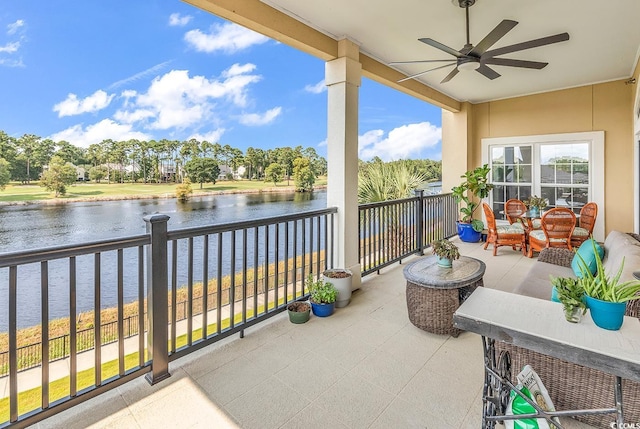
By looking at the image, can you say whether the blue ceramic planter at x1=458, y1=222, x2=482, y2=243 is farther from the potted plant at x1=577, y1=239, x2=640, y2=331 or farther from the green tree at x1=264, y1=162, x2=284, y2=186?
the potted plant at x1=577, y1=239, x2=640, y2=331

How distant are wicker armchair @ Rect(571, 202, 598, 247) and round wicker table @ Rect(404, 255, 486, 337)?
311 centimetres

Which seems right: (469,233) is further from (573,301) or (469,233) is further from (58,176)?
(58,176)

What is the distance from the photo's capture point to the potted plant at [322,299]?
118 inches

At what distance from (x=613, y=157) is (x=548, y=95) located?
1.51m

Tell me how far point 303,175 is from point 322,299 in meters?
2.74

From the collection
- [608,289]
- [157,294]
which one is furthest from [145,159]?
[608,289]

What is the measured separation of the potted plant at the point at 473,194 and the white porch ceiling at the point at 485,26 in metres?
1.91

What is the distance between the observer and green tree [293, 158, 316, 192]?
4859 millimetres

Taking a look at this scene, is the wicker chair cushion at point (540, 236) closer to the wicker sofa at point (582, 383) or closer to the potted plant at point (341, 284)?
the wicker sofa at point (582, 383)

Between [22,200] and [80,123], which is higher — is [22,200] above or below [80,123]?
below

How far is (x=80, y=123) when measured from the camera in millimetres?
5801

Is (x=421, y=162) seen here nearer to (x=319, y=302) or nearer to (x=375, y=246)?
(x=375, y=246)

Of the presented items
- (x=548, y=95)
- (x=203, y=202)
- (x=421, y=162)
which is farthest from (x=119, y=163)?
(x=548, y=95)

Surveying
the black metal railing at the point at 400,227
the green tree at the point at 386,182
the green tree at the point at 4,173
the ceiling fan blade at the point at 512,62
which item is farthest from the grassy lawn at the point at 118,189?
the green tree at the point at 386,182
